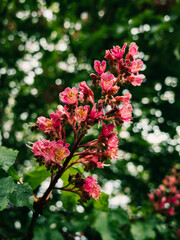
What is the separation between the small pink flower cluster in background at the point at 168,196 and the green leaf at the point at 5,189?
2939 millimetres

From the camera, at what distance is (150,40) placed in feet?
12.9

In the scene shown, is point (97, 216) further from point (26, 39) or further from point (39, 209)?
point (26, 39)

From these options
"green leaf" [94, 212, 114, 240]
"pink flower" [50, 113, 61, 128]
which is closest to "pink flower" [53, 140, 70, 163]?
"pink flower" [50, 113, 61, 128]

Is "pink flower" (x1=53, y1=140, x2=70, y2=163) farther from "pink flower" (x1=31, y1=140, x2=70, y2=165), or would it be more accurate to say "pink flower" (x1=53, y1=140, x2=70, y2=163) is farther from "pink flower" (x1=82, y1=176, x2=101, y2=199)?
"pink flower" (x1=82, y1=176, x2=101, y2=199)

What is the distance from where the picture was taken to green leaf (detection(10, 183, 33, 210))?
128cm

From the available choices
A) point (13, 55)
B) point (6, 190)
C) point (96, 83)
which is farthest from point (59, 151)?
point (13, 55)

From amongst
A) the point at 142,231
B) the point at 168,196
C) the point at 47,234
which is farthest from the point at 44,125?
the point at 168,196

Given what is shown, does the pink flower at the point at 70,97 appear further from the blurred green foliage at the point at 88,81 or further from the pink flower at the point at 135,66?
the blurred green foliage at the point at 88,81

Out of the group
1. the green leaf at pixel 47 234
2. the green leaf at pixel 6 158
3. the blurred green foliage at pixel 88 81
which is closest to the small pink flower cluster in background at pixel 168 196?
the blurred green foliage at pixel 88 81

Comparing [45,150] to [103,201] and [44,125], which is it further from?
[103,201]

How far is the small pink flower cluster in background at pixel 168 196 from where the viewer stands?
12.0 feet

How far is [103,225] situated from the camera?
2436 millimetres

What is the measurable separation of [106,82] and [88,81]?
2.20m

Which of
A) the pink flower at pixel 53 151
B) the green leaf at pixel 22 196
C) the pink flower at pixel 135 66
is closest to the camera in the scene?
the green leaf at pixel 22 196
